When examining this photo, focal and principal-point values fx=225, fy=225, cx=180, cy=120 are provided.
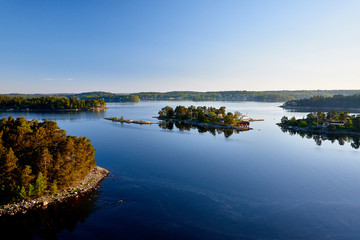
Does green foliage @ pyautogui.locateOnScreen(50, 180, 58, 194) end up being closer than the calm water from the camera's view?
No

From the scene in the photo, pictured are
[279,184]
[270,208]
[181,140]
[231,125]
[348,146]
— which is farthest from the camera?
[231,125]

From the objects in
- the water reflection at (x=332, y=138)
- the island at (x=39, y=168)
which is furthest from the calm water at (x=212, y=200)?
the water reflection at (x=332, y=138)

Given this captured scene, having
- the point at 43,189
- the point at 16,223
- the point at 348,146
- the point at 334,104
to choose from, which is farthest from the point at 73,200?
the point at 334,104

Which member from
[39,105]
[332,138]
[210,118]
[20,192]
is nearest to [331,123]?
[332,138]

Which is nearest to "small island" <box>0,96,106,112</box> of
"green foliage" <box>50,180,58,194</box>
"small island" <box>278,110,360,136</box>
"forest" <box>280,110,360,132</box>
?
"small island" <box>278,110,360,136</box>

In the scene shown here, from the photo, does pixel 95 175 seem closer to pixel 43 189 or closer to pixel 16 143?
pixel 43 189

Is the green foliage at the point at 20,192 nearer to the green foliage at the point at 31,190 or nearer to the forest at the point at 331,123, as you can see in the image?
the green foliage at the point at 31,190

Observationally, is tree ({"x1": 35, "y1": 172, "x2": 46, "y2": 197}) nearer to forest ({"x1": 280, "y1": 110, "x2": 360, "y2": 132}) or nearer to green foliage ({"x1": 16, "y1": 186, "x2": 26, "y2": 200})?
green foliage ({"x1": 16, "y1": 186, "x2": 26, "y2": 200})
